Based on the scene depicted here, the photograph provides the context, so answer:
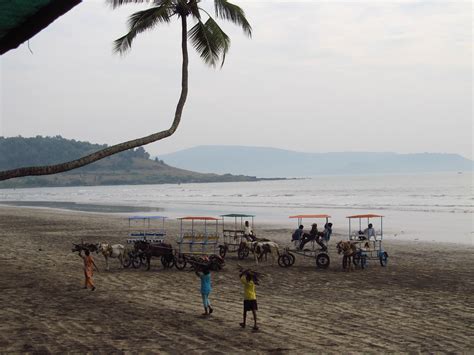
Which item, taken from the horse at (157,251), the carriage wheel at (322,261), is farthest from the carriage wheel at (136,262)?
the carriage wheel at (322,261)

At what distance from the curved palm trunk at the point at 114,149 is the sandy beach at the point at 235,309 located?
369 cm

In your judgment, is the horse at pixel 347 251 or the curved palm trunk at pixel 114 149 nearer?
the curved palm trunk at pixel 114 149

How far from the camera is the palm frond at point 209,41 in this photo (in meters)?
15.5

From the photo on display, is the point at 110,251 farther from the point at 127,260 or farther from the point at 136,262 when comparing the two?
the point at 136,262

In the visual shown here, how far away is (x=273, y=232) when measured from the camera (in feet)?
121

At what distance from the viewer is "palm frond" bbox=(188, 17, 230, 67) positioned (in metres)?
15.5

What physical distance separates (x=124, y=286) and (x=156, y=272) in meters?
3.01

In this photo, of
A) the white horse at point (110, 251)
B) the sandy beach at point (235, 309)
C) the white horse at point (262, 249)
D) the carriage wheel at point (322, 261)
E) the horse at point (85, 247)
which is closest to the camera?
the sandy beach at point (235, 309)

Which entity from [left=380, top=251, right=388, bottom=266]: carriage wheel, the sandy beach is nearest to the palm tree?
the sandy beach

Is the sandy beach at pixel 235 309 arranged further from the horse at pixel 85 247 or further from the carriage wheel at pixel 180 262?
the horse at pixel 85 247

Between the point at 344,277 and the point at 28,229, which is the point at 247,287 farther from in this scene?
the point at 28,229

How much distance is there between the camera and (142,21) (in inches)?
596

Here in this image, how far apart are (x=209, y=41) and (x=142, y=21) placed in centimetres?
191

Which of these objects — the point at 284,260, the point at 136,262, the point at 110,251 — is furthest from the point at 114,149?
the point at 284,260
